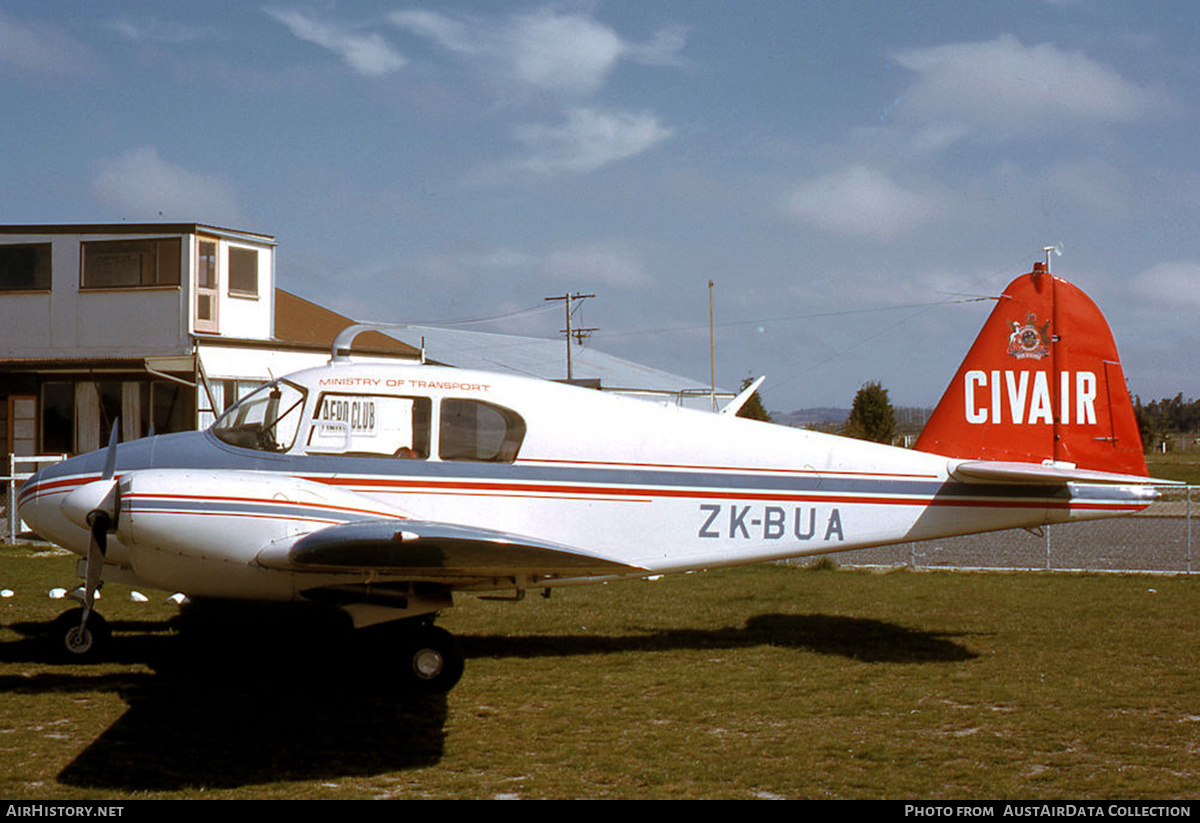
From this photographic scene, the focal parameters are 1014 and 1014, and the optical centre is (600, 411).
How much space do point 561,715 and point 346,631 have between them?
3704 millimetres

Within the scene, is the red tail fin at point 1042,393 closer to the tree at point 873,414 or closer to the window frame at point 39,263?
the window frame at point 39,263

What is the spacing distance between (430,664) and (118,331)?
17403 mm

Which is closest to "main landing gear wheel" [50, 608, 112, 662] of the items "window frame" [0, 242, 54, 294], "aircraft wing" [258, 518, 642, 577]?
"aircraft wing" [258, 518, 642, 577]

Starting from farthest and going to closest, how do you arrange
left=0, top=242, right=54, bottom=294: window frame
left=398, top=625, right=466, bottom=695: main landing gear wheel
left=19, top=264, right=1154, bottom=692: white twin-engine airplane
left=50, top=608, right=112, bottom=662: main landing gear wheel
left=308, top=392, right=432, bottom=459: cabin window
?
left=0, top=242, right=54, bottom=294: window frame, left=50, top=608, right=112, bottom=662: main landing gear wheel, left=308, top=392, right=432, bottom=459: cabin window, left=398, top=625, right=466, bottom=695: main landing gear wheel, left=19, top=264, right=1154, bottom=692: white twin-engine airplane

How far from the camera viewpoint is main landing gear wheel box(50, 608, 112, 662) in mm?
8539

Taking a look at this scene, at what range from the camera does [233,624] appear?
10.4 m

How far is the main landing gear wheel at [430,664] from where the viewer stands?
7816 mm

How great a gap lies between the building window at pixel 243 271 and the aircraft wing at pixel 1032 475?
18.3 meters

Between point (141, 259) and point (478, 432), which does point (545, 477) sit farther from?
point (141, 259)

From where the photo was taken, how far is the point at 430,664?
784 cm

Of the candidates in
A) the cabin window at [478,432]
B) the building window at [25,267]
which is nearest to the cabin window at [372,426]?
the cabin window at [478,432]

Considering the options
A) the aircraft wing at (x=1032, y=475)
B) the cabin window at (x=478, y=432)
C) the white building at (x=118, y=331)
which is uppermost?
the white building at (x=118, y=331)

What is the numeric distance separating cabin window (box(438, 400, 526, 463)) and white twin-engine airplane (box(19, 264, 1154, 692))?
12 millimetres

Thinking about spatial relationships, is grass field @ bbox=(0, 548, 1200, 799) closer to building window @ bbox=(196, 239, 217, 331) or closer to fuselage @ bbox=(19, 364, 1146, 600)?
fuselage @ bbox=(19, 364, 1146, 600)
